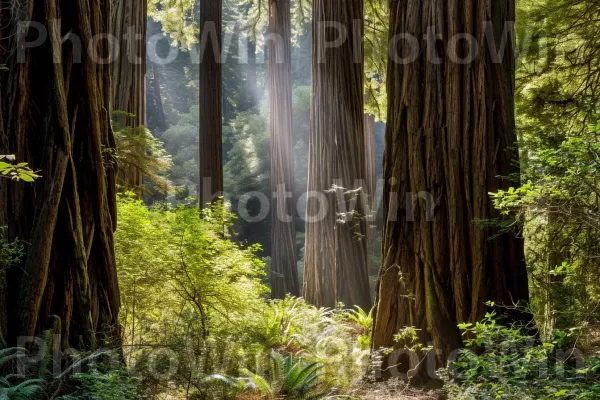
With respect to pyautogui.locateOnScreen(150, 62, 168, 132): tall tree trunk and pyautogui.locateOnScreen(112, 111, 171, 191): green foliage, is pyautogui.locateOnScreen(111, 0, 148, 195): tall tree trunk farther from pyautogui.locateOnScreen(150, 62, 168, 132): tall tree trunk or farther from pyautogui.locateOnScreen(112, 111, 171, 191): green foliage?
pyautogui.locateOnScreen(150, 62, 168, 132): tall tree trunk

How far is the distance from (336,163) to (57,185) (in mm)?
6106

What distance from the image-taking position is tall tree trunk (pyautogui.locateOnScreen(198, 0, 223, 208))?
12664 millimetres

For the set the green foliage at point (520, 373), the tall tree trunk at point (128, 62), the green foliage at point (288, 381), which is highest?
the tall tree trunk at point (128, 62)

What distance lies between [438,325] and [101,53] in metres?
3.94

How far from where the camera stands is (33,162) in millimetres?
4879

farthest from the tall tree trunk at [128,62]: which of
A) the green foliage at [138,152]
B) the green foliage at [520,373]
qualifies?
the green foliage at [520,373]

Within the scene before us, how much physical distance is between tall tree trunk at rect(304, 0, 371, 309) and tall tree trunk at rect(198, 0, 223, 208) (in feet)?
9.29

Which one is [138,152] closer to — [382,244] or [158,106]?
[382,244]

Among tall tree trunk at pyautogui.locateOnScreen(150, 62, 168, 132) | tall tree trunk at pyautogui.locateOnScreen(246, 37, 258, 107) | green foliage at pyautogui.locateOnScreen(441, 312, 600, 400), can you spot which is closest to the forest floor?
green foliage at pyautogui.locateOnScreen(441, 312, 600, 400)

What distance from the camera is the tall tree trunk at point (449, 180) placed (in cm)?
568

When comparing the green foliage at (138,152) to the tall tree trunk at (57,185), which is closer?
the tall tree trunk at (57,185)

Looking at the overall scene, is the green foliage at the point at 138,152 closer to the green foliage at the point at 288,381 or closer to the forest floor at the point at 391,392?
the green foliage at the point at 288,381

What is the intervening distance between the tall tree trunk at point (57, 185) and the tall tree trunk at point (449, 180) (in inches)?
109

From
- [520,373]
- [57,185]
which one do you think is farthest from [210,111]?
[520,373]
